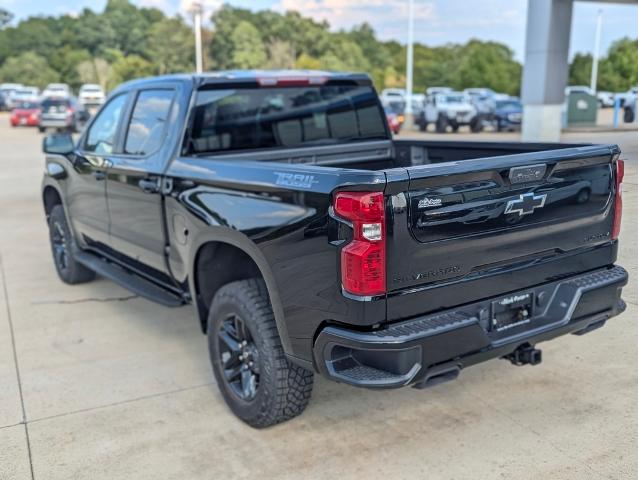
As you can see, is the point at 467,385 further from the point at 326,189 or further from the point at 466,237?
the point at 326,189

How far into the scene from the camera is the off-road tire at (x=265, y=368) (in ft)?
11.2

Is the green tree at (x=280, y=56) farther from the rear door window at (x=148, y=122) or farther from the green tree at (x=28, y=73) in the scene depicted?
the rear door window at (x=148, y=122)

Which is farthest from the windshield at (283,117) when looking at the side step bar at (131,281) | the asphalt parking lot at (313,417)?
the asphalt parking lot at (313,417)

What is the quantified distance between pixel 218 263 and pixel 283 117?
1.36 metres

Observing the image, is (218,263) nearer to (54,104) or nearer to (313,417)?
(313,417)

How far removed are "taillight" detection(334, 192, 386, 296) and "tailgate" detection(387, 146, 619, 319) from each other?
5cm

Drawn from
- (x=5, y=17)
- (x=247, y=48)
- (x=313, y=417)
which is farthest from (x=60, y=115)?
(x=5, y=17)

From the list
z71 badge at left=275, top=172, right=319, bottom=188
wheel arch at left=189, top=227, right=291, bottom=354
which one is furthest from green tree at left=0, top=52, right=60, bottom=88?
z71 badge at left=275, top=172, right=319, bottom=188

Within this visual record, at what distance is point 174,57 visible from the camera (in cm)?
8569

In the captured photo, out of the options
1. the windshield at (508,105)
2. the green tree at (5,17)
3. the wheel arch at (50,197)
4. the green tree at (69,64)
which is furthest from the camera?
the green tree at (5,17)

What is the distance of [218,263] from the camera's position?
3.97m

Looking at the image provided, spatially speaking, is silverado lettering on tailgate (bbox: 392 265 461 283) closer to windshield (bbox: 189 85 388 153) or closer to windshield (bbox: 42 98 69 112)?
windshield (bbox: 189 85 388 153)

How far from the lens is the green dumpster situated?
2297 centimetres

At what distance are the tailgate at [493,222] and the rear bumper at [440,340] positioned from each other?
0.07m
